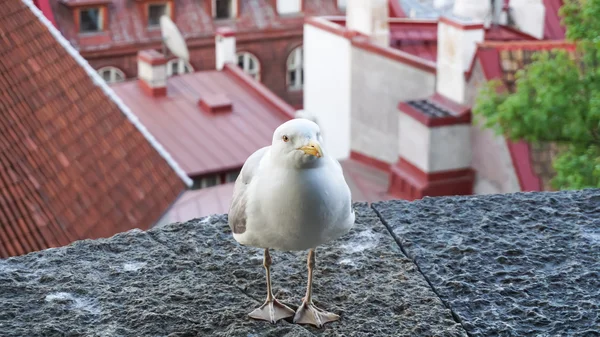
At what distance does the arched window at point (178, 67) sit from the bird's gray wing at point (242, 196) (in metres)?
27.1

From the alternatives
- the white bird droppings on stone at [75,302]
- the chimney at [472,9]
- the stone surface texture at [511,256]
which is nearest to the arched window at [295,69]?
the chimney at [472,9]

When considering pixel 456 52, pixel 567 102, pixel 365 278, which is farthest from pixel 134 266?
pixel 456 52

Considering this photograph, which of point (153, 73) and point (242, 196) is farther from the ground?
point (242, 196)

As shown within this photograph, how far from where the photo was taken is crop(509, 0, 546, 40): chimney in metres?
19.6

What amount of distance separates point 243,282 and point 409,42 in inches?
678

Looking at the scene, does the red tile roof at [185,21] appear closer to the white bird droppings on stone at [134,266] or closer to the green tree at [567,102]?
the green tree at [567,102]

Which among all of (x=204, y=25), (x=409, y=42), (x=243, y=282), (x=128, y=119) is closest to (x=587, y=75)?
(x=128, y=119)

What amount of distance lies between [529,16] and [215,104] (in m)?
5.65

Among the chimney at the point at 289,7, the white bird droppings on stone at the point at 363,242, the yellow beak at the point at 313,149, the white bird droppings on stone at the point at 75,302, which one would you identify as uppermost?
the yellow beak at the point at 313,149

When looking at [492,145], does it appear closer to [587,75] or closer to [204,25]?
[587,75]

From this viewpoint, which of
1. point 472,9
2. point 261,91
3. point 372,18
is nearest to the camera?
point 472,9

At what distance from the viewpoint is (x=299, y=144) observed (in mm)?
2715

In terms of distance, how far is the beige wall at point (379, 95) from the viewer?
17859mm

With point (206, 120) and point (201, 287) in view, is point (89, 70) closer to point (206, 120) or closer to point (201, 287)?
point (206, 120)
